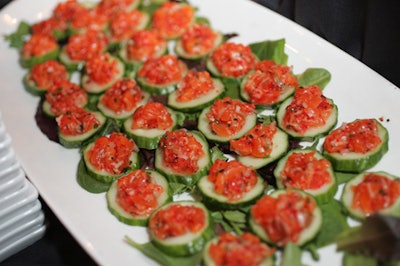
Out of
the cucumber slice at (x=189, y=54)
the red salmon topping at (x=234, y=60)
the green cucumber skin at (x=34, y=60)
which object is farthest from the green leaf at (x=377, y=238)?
the green cucumber skin at (x=34, y=60)

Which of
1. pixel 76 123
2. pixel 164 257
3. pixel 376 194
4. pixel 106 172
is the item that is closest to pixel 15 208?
pixel 106 172

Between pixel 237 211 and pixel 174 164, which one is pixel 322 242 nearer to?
pixel 237 211

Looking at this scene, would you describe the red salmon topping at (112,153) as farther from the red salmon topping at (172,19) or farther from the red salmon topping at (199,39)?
the red salmon topping at (172,19)

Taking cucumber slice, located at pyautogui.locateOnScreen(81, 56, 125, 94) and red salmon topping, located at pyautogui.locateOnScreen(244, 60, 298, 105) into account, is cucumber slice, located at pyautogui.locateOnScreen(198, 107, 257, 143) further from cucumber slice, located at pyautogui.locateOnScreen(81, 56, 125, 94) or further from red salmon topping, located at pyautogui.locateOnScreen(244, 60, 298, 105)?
cucumber slice, located at pyautogui.locateOnScreen(81, 56, 125, 94)

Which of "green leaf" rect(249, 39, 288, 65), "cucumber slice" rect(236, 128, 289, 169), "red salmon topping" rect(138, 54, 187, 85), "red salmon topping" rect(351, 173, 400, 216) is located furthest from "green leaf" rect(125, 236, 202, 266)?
"green leaf" rect(249, 39, 288, 65)

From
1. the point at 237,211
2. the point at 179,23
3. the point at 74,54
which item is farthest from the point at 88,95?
the point at 237,211

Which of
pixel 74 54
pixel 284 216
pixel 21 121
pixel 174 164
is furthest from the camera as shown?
pixel 74 54

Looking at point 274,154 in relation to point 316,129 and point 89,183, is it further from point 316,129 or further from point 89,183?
point 89,183
